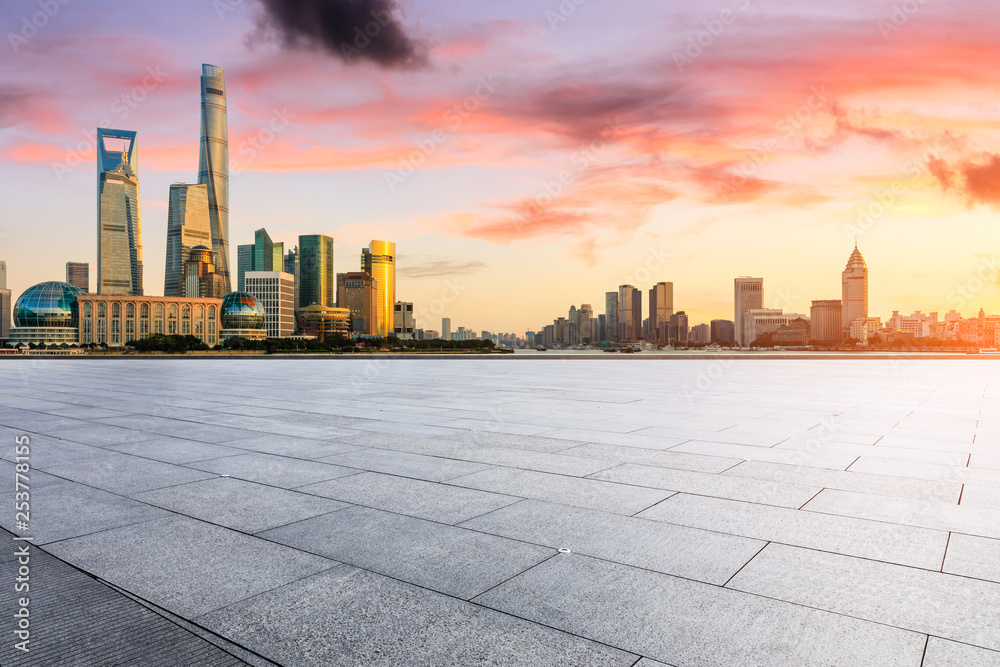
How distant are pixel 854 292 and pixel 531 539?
708 feet

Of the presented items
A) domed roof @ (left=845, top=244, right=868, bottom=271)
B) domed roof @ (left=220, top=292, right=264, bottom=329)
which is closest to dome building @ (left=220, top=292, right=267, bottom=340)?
domed roof @ (left=220, top=292, right=264, bottom=329)

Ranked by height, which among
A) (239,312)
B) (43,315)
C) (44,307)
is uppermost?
(44,307)

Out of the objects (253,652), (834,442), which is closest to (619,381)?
(834,442)

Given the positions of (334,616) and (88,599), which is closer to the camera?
(334,616)

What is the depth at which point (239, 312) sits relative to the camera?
592ft

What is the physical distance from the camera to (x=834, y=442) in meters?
9.73

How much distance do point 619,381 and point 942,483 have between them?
51.4 feet

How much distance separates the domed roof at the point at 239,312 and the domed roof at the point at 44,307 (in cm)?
3857

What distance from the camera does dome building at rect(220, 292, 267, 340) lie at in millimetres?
180500

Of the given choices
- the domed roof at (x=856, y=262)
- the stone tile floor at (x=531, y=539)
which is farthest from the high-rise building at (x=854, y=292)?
the stone tile floor at (x=531, y=539)

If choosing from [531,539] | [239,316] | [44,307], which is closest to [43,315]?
[44,307]

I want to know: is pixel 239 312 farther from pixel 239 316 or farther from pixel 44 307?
pixel 44 307

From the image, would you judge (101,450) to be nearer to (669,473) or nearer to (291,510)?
(291,510)

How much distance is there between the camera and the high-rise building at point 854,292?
18125 centimetres
